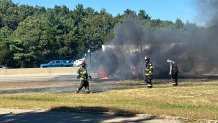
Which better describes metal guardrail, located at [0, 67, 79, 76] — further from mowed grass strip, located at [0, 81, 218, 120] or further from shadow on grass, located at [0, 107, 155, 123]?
shadow on grass, located at [0, 107, 155, 123]

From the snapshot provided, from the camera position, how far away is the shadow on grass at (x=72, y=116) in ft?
42.2

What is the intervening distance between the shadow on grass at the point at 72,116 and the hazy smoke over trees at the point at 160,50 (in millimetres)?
20830

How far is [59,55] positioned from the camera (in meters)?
87.2

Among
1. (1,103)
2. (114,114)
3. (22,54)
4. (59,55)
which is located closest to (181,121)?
(114,114)

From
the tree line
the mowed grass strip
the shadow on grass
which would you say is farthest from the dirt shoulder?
the tree line

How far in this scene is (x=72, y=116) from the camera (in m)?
13.8

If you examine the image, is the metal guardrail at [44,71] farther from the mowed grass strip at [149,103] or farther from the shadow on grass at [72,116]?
the shadow on grass at [72,116]

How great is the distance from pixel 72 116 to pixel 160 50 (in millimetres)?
23152

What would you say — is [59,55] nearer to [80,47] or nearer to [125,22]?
[80,47]

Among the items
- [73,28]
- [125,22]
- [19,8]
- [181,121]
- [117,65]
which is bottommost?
[181,121]

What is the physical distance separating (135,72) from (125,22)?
549cm

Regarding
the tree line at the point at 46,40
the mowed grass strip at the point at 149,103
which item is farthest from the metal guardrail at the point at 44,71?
the mowed grass strip at the point at 149,103

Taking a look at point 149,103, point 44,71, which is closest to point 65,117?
point 149,103

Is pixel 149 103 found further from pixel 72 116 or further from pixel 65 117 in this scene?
pixel 65 117
